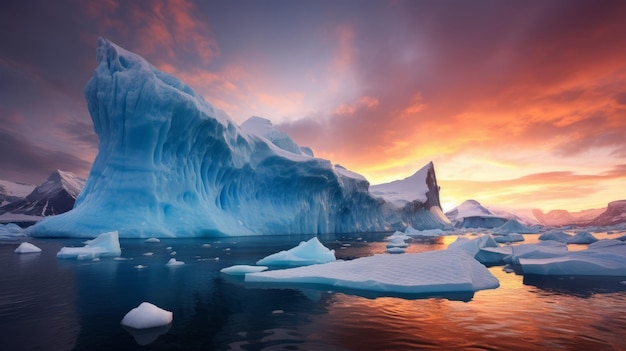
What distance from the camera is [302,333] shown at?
4.15 m

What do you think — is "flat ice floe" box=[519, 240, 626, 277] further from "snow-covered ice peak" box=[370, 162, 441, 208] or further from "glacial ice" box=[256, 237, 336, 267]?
"snow-covered ice peak" box=[370, 162, 441, 208]

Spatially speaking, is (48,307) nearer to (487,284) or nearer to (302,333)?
(302,333)

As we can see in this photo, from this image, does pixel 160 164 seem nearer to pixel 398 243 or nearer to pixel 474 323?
pixel 398 243

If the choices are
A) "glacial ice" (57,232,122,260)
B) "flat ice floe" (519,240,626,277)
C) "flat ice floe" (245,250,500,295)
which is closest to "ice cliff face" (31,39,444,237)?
"glacial ice" (57,232,122,260)

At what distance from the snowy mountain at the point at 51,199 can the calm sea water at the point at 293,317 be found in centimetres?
8208

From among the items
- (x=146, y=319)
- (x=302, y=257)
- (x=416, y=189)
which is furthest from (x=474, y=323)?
(x=416, y=189)

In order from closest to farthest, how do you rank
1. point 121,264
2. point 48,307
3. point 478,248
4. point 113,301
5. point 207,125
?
point 48,307, point 113,301, point 121,264, point 478,248, point 207,125

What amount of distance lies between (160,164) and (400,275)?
1831 centimetres

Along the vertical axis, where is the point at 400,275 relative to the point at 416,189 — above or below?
below

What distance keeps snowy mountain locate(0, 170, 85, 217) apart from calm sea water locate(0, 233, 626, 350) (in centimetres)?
8208

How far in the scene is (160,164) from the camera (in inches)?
842

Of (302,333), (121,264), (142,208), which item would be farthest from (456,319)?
(142,208)

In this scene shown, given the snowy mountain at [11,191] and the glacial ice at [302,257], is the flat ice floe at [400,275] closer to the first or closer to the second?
the glacial ice at [302,257]

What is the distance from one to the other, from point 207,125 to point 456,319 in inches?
810
